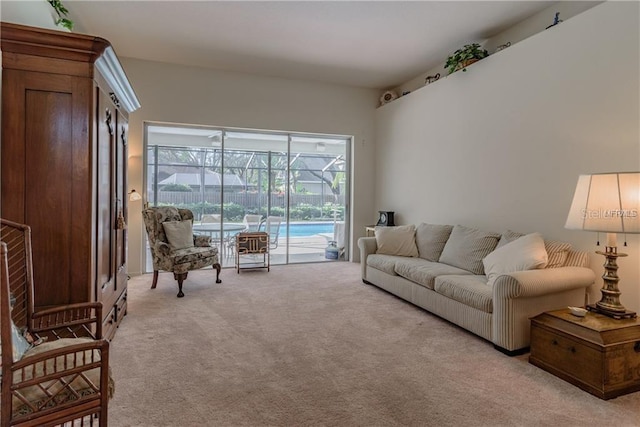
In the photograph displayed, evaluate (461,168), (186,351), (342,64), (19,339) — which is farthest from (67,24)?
(461,168)

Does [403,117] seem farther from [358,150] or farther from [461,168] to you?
[461,168]

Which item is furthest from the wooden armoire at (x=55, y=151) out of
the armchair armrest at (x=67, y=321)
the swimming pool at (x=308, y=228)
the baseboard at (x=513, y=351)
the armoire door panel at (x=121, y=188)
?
the swimming pool at (x=308, y=228)

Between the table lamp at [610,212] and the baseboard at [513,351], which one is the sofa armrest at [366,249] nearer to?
the baseboard at [513,351]

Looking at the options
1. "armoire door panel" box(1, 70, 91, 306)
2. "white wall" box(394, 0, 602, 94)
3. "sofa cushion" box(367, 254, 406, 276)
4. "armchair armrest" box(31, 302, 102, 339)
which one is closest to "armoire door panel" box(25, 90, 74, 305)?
"armoire door panel" box(1, 70, 91, 306)

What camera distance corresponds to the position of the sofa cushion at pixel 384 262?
407 cm

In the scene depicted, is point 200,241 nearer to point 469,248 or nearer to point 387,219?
point 387,219

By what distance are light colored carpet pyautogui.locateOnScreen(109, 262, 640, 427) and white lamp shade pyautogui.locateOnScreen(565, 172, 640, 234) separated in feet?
3.42

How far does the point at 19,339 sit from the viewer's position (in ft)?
4.86

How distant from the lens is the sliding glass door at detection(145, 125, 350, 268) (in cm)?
532

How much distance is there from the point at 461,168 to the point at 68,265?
164 inches

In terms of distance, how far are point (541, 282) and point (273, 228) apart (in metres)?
4.15

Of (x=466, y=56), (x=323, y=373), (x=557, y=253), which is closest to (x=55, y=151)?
(x=323, y=373)

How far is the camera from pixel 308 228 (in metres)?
6.23

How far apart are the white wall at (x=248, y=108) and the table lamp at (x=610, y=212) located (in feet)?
13.4
